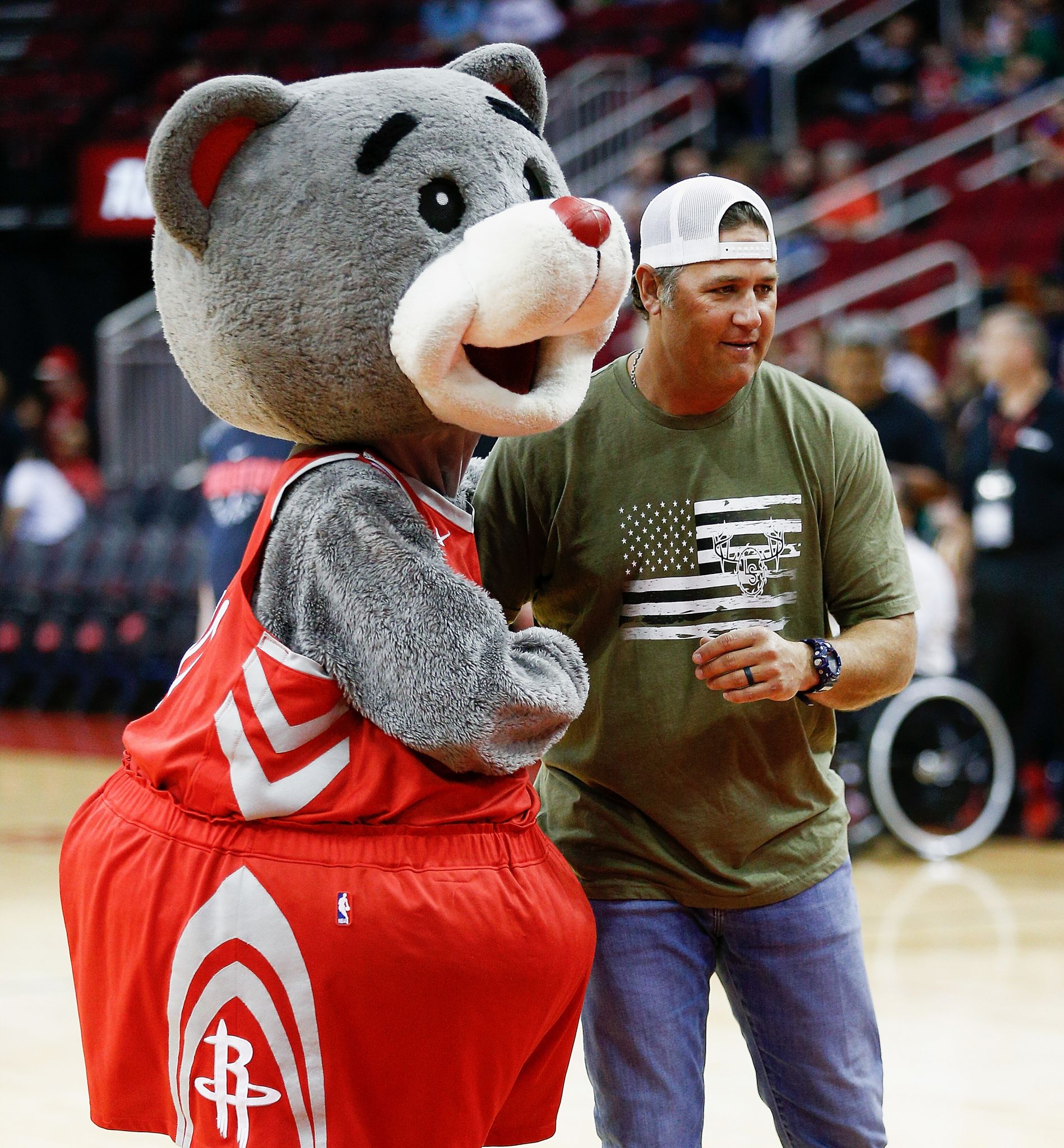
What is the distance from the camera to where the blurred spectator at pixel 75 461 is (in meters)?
10.6

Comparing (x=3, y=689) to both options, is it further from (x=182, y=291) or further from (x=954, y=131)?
(x=182, y=291)

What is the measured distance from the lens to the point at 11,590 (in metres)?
9.77

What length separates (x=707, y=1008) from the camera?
90.1 inches

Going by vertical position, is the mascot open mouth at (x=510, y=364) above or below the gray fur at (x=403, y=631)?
above

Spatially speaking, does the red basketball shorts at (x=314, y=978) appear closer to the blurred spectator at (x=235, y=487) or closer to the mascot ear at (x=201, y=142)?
the mascot ear at (x=201, y=142)

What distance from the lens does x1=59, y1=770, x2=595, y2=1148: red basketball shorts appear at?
1.90 metres

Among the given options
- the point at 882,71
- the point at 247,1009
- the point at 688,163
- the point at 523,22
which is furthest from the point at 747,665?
the point at 523,22

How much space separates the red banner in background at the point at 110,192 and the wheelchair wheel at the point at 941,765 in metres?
8.12

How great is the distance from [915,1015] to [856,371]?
2.34m

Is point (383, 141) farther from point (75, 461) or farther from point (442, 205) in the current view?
point (75, 461)

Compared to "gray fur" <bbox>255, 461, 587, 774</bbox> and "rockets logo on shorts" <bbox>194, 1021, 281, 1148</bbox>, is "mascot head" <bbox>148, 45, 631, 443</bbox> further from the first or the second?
"rockets logo on shorts" <bbox>194, 1021, 281, 1148</bbox>

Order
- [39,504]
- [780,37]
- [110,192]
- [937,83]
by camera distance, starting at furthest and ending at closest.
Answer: [110,192], [780,37], [937,83], [39,504]

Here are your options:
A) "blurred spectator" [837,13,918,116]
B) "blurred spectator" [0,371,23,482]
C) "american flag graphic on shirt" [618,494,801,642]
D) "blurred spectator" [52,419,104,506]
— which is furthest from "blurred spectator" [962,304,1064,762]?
"blurred spectator" [0,371,23,482]

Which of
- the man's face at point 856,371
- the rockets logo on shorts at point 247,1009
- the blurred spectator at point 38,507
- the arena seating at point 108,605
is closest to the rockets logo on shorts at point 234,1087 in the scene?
the rockets logo on shorts at point 247,1009
